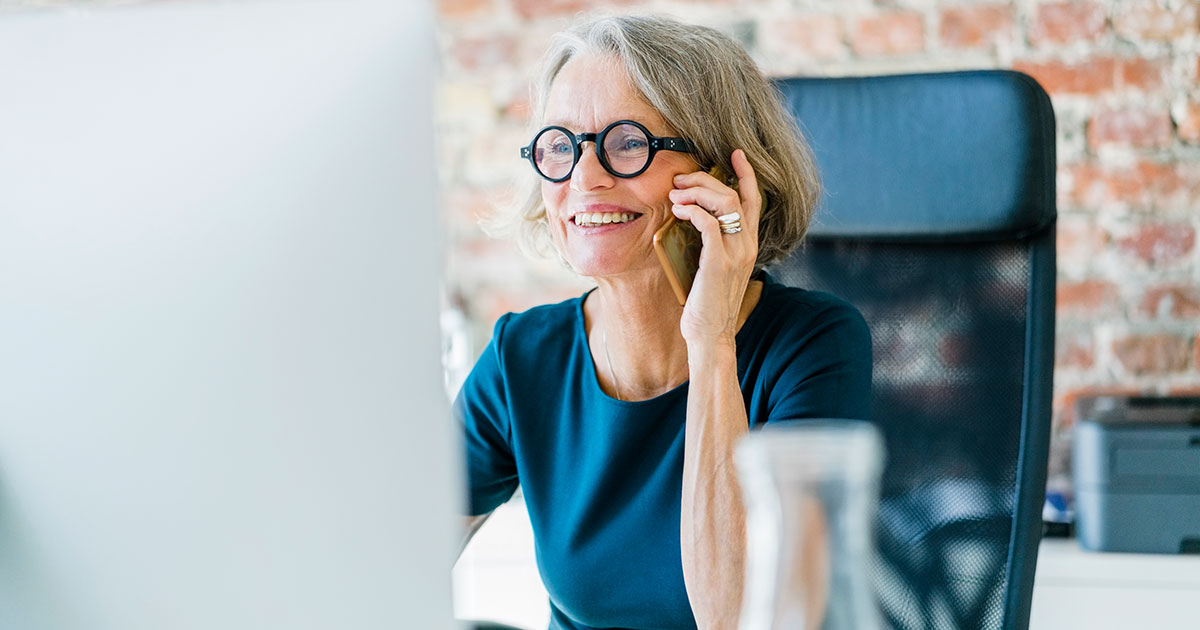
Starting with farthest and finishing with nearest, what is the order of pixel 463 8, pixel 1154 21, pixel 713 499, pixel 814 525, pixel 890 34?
pixel 463 8
pixel 890 34
pixel 1154 21
pixel 713 499
pixel 814 525

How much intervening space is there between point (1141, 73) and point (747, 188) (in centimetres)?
108

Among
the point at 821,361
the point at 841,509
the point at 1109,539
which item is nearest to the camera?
the point at 841,509

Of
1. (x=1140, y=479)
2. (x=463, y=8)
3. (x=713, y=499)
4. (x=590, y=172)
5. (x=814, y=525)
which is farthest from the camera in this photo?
(x=463, y=8)

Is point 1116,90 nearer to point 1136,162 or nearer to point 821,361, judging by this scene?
point 1136,162

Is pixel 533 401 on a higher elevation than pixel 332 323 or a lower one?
lower

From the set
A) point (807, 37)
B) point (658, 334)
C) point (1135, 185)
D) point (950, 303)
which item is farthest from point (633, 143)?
point (1135, 185)

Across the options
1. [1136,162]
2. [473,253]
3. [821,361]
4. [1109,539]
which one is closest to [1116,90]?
[1136,162]

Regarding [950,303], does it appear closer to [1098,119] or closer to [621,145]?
[621,145]

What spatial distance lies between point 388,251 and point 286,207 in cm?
6

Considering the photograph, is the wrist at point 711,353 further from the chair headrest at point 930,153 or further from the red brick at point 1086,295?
the red brick at point 1086,295

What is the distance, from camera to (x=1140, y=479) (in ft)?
5.51

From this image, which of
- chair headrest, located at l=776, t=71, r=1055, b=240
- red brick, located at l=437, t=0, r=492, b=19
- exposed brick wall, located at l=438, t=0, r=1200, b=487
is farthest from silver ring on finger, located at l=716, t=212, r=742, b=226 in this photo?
red brick, located at l=437, t=0, r=492, b=19

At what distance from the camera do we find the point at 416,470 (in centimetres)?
50

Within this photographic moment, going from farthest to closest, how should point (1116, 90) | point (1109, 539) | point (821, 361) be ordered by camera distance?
point (1116, 90) < point (1109, 539) < point (821, 361)
